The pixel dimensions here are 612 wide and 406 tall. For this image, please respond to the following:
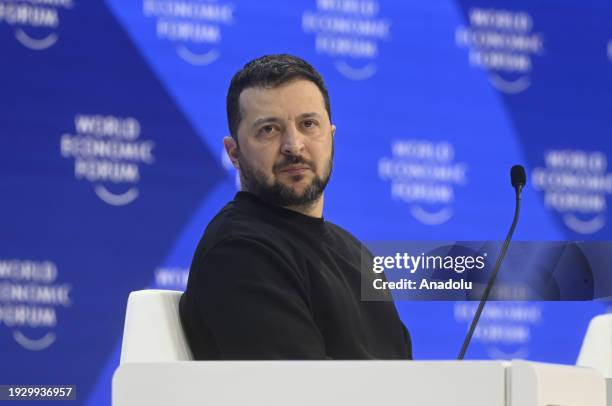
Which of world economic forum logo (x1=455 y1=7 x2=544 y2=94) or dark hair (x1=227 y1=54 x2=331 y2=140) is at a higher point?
world economic forum logo (x1=455 y1=7 x2=544 y2=94)

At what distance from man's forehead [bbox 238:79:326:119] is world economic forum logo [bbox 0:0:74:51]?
163 cm

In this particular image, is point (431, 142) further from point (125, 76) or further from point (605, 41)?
point (125, 76)

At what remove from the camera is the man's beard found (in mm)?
2211

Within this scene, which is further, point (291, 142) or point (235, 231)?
point (291, 142)

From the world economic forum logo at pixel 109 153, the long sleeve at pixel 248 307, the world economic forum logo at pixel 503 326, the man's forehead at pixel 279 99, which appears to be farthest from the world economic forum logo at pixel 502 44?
the long sleeve at pixel 248 307

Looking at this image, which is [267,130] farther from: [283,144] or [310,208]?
[310,208]

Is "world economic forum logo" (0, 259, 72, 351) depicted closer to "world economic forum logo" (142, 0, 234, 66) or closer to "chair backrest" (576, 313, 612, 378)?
"world economic forum logo" (142, 0, 234, 66)

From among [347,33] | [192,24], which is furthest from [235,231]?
[347,33]

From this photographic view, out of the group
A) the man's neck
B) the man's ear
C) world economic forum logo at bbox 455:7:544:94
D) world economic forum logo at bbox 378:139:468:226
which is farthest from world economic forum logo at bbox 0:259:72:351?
world economic forum logo at bbox 455:7:544:94

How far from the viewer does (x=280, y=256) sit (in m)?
1.97

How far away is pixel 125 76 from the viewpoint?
3.68m

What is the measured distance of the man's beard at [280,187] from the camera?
221 cm

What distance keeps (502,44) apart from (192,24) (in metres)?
1.24

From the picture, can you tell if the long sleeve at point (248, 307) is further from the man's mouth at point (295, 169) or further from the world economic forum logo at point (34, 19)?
the world economic forum logo at point (34, 19)
